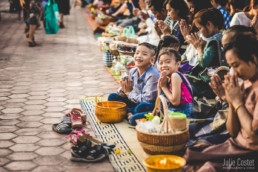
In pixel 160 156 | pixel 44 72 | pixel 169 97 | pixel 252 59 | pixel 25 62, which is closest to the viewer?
pixel 252 59

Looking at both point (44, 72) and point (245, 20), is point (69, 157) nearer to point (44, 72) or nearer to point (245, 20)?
point (245, 20)

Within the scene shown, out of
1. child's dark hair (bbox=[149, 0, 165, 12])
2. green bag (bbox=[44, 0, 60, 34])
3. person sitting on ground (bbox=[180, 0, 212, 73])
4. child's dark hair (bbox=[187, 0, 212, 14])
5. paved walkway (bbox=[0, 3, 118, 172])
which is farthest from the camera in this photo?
green bag (bbox=[44, 0, 60, 34])

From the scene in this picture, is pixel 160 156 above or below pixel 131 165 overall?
above

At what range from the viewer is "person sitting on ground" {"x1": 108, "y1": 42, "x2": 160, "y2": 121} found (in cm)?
429

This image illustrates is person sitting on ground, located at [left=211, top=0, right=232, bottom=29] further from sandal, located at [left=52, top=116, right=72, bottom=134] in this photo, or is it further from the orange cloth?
the orange cloth

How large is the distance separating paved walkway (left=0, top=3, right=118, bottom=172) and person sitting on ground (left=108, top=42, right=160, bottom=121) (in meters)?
0.94

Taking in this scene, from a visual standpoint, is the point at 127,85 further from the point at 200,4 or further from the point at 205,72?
the point at 200,4

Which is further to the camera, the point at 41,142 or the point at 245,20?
the point at 245,20

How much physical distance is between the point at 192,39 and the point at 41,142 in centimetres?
228

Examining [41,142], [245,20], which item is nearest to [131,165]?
[41,142]

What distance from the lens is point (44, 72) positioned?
23.5ft

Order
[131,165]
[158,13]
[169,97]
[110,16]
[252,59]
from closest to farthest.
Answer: [252,59] < [131,165] < [169,97] < [158,13] < [110,16]

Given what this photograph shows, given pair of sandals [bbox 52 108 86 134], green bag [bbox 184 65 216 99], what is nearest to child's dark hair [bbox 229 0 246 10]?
green bag [bbox 184 65 216 99]

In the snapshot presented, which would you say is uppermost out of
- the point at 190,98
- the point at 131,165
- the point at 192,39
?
the point at 192,39
